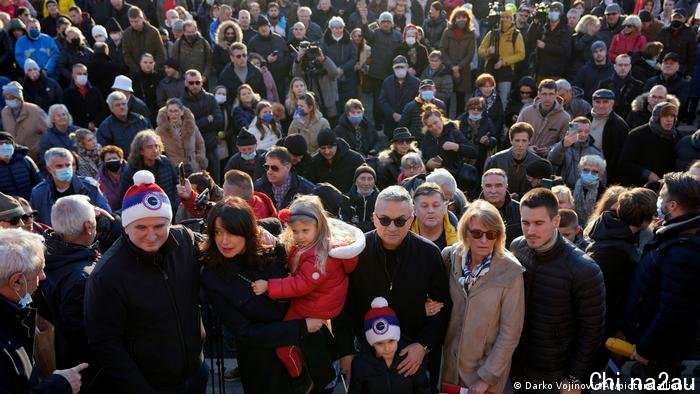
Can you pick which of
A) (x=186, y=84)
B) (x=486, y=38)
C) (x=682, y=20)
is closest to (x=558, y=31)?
(x=486, y=38)

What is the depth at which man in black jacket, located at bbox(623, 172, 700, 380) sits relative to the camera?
3.71 metres

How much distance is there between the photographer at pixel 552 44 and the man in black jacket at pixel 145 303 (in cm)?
883

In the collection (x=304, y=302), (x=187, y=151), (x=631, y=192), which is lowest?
(x=187, y=151)

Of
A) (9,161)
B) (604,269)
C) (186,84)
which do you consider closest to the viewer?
(604,269)

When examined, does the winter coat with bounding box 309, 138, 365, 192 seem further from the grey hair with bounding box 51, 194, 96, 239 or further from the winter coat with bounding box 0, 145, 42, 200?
the grey hair with bounding box 51, 194, 96, 239

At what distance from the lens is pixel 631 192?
176 inches

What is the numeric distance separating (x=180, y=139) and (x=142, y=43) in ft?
11.0

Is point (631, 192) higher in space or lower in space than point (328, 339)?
higher

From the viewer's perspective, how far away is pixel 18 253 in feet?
10.0

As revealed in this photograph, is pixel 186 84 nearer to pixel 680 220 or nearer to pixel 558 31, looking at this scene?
pixel 558 31

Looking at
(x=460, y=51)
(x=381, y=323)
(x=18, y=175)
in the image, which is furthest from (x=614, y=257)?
(x=460, y=51)

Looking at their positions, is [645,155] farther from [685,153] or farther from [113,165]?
[113,165]

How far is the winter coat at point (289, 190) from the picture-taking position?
620 cm

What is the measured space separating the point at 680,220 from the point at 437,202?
1.50 meters
